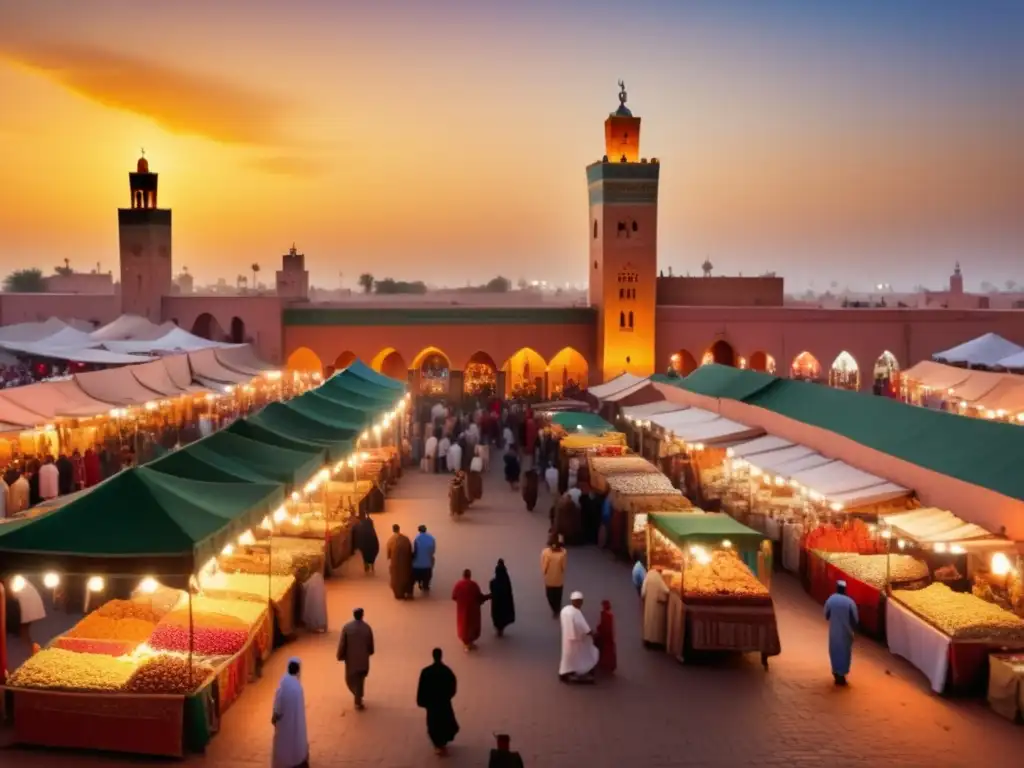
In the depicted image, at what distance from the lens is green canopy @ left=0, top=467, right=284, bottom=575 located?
24.3ft

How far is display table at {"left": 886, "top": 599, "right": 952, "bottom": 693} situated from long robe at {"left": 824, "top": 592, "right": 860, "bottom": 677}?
2.23ft

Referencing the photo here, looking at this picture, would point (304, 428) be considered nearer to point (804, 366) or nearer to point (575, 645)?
point (575, 645)

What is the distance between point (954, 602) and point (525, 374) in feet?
84.3

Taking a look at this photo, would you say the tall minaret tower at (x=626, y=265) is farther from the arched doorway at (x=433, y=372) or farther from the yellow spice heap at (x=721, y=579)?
the yellow spice heap at (x=721, y=579)

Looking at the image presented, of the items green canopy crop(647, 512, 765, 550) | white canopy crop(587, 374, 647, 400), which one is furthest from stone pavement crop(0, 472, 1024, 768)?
white canopy crop(587, 374, 647, 400)

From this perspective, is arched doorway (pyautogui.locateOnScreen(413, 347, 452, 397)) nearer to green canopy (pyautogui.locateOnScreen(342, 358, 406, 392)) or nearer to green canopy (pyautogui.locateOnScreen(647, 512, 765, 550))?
green canopy (pyautogui.locateOnScreen(342, 358, 406, 392))

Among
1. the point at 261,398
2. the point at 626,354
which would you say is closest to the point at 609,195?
the point at 626,354

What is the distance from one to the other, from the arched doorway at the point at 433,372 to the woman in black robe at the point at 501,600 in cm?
2234

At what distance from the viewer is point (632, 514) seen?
42.7 feet

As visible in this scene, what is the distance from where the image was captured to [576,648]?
8.87 m

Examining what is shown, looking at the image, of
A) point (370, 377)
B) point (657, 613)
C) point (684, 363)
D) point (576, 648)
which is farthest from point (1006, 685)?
point (684, 363)

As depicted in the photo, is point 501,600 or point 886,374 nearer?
point 501,600

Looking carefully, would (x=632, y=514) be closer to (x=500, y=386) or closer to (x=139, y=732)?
(x=139, y=732)

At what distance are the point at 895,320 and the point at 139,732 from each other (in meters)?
28.7
